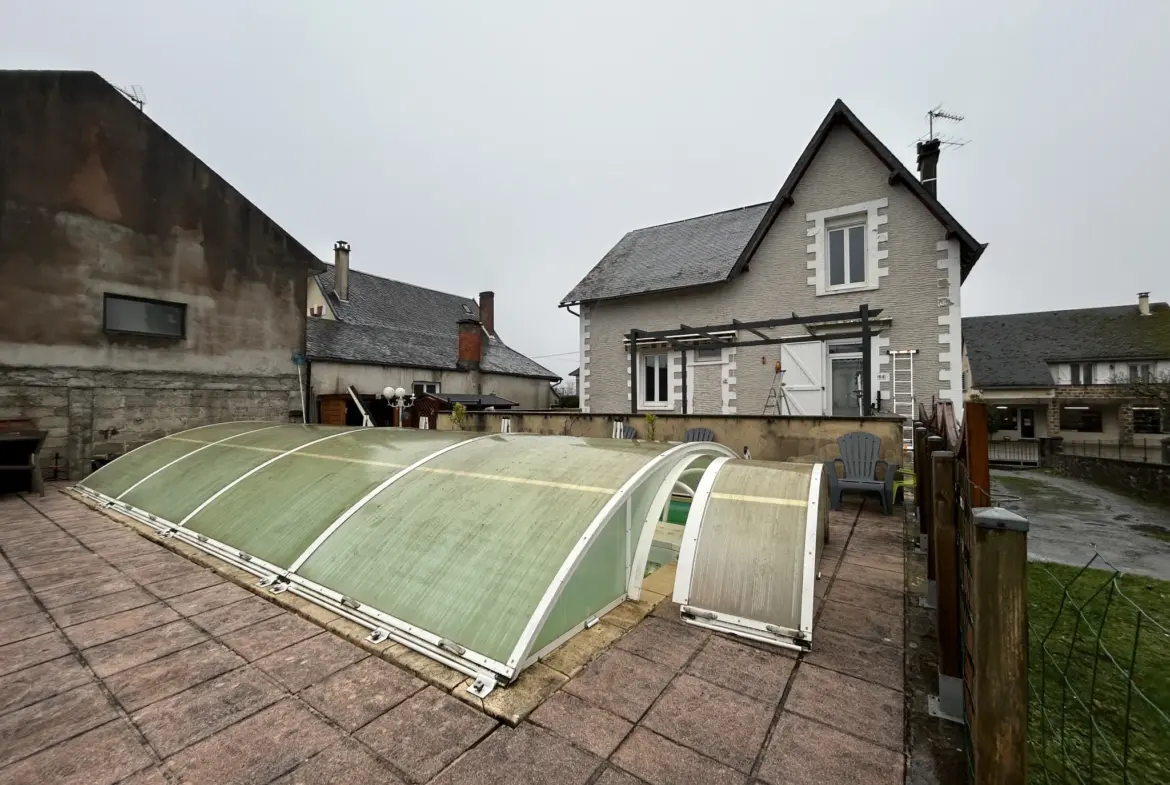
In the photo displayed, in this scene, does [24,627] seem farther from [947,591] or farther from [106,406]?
[106,406]

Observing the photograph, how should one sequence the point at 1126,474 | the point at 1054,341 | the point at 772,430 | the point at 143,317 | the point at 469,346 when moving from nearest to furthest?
the point at 772,430 → the point at 143,317 → the point at 1126,474 → the point at 469,346 → the point at 1054,341

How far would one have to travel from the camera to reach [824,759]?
1903mm

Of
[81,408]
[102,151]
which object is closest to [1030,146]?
[102,151]

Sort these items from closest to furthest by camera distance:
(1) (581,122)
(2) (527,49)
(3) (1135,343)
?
1. (2) (527,49)
2. (1) (581,122)
3. (3) (1135,343)

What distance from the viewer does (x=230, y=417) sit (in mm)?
10789

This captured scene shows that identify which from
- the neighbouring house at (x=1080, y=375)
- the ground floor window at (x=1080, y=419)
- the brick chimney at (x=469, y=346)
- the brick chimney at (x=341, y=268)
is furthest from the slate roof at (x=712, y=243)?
the ground floor window at (x=1080, y=419)

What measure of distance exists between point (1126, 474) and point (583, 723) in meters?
17.8

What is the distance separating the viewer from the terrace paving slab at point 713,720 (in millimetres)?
1959

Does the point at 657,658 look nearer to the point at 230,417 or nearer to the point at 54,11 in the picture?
the point at 230,417

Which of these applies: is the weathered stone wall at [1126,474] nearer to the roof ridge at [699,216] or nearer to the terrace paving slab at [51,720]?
the roof ridge at [699,216]

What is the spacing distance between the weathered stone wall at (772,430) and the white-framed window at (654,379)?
4255 mm

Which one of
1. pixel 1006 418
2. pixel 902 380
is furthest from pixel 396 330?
pixel 1006 418

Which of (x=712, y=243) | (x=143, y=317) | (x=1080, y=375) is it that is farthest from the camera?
(x=1080, y=375)

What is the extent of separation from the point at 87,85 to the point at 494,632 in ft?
44.7
